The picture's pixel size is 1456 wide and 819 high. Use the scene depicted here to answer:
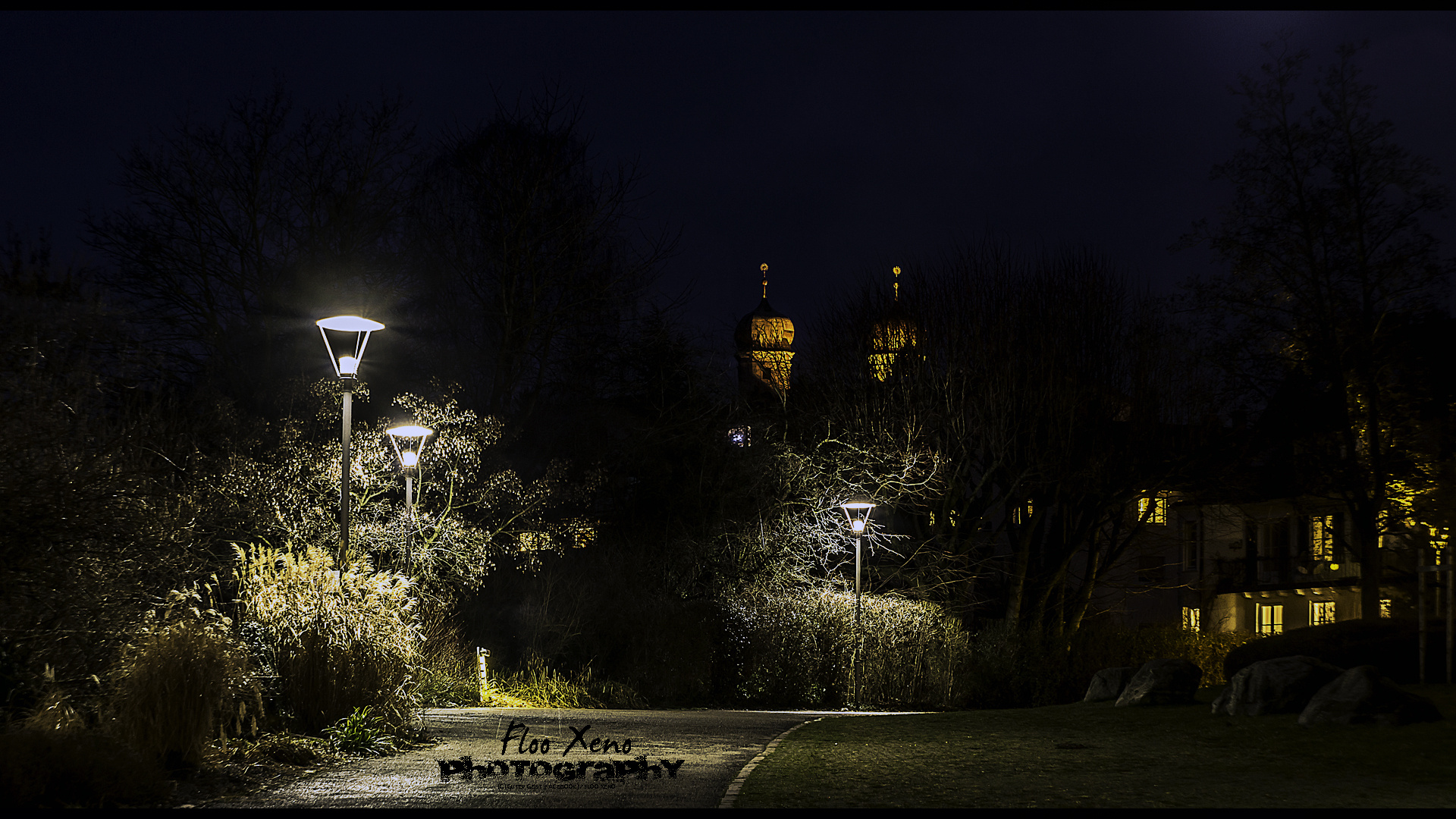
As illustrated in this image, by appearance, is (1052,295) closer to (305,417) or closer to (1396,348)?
(1396,348)

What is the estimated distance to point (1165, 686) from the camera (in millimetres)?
17094

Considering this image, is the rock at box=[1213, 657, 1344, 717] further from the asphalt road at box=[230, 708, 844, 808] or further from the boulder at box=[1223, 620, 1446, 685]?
the asphalt road at box=[230, 708, 844, 808]

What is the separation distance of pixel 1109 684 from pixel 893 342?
33.0 feet

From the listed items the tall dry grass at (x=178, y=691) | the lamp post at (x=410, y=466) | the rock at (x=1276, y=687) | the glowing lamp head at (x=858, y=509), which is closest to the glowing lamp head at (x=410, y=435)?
the lamp post at (x=410, y=466)

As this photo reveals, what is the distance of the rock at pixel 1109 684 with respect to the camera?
18.7 m

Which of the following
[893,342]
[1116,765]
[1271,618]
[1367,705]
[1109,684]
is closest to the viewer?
[1116,765]

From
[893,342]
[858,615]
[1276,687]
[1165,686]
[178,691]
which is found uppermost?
[893,342]

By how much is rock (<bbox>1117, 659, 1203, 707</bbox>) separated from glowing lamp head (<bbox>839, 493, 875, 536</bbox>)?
5.93m

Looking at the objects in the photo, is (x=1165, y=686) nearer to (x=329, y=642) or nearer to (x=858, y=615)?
(x=858, y=615)

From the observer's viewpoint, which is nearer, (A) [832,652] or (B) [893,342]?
(A) [832,652]

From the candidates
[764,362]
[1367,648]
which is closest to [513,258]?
[764,362]

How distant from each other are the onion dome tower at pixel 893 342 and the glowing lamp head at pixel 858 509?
9.04ft

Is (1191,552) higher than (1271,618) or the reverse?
higher

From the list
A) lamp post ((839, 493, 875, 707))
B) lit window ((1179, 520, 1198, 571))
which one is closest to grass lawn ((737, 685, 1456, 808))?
lamp post ((839, 493, 875, 707))
